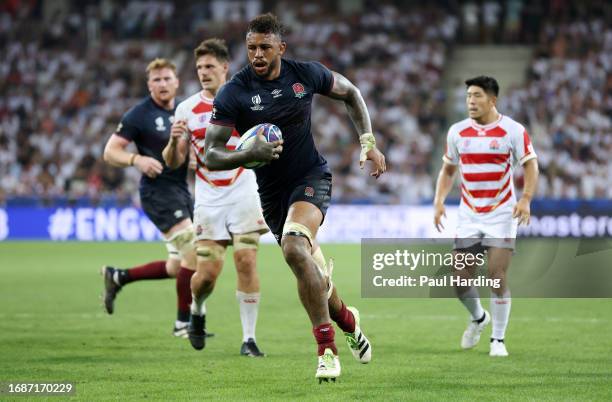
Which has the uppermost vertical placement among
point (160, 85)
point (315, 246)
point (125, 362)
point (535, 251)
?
point (160, 85)

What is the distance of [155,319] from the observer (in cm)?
1209

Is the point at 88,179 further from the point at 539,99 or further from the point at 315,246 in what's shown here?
the point at 315,246

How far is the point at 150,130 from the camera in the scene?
10820 mm

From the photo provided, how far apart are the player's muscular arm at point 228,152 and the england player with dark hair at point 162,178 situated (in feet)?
10.3

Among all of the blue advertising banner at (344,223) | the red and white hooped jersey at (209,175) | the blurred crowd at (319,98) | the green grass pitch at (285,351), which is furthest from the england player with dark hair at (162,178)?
the blurred crowd at (319,98)

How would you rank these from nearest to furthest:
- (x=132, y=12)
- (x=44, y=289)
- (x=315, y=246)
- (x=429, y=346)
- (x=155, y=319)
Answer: (x=315, y=246), (x=429, y=346), (x=155, y=319), (x=44, y=289), (x=132, y=12)

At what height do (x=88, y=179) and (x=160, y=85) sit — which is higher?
(x=160, y=85)

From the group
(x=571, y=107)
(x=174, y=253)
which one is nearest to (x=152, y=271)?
(x=174, y=253)

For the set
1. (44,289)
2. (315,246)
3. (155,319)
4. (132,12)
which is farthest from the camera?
(132,12)

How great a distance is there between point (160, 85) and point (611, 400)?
5.90 m

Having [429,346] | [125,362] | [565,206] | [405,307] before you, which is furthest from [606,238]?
[125,362]

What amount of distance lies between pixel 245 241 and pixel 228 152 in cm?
225

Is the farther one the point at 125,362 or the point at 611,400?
the point at 125,362

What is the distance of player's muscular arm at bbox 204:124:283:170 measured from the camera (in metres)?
6.99
